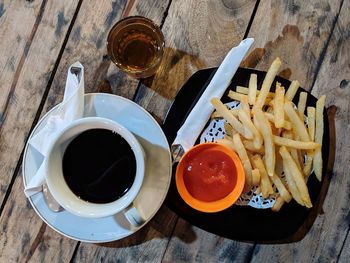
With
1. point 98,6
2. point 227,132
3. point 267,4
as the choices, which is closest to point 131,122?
point 227,132

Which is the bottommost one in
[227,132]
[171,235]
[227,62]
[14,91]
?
[171,235]

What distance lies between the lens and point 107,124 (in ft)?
3.31

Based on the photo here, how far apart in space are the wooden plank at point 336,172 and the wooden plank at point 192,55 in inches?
5.7

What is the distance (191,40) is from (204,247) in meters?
0.45

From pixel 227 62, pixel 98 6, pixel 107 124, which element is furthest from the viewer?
pixel 98 6

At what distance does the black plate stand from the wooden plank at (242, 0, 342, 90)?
0.18ft

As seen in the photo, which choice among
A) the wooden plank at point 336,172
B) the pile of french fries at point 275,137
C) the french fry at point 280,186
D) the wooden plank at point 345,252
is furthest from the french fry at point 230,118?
the wooden plank at point 345,252

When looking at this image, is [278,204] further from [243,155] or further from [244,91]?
[244,91]

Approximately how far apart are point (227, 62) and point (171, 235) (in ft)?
1.29

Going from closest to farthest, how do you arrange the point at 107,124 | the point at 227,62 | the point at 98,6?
the point at 107,124 < the point at 227,62 < the point at 98,6

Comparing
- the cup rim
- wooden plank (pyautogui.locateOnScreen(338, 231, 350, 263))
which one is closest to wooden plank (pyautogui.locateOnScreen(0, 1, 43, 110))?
the cup rim

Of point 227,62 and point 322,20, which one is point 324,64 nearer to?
point 322,20

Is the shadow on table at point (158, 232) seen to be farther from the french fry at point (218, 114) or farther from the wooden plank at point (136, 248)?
the french fry at point (218, 114)

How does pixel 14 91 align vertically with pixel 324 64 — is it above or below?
below
